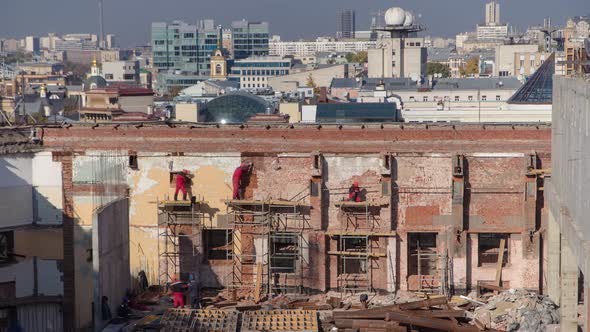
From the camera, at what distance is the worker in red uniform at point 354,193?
32.8m

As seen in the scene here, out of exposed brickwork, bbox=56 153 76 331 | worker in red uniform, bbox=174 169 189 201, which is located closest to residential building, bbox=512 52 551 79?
worker in red uniform, bbox=174 169 189 201

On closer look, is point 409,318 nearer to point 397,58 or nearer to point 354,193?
point 354,193

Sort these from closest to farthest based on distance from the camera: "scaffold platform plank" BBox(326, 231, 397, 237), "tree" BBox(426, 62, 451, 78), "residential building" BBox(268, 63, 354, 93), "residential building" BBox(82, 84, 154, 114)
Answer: "scaffold platform plank" BBox(326, 231, 397, 237) → "residential building" BBox(82, 84, 154, 114) → "residential building" BBox(268, 63, 354, 93) → "tree" BBox(426, 62, 451, 78)

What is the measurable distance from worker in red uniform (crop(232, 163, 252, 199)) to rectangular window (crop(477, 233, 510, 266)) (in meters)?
6.97

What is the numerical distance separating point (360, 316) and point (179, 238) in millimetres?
7011

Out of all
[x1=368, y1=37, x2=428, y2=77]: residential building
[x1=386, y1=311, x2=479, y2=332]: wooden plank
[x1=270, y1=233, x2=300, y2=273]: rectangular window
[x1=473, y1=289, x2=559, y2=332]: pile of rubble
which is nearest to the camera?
[x1=386, y1=311, x2=479, y2=332]: wooden plank

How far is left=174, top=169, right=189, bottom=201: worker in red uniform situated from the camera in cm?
3303

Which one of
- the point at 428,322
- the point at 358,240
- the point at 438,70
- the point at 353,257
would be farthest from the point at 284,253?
the point at 438,70

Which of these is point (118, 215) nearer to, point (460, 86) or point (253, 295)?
point (253, 295)

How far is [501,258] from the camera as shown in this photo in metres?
32.8

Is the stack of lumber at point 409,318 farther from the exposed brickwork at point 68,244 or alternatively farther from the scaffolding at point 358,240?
the exposed brickwork at point 68,244

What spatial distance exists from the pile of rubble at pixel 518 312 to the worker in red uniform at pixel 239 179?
7530mm

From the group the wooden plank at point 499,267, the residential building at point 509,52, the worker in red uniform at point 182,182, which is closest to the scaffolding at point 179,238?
the worker in red uniform at point 182,182

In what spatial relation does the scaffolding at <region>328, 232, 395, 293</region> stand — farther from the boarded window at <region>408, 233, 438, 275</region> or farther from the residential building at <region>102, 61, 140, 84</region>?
the residential building at <region>102, 61, 140, 84</region>
